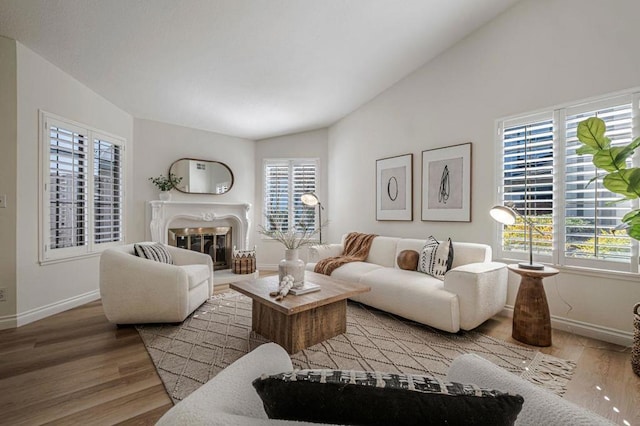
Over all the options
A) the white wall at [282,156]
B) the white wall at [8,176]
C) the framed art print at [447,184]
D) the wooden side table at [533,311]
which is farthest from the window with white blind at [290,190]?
the wooden side table at [533,311]

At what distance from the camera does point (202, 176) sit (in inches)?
204

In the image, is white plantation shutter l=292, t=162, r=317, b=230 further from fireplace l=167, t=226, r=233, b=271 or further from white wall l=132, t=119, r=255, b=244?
fireplace l=167, t=226, r=233, b=271

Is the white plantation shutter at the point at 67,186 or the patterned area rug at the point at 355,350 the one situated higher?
the white plantation shutter at the point at 67,186

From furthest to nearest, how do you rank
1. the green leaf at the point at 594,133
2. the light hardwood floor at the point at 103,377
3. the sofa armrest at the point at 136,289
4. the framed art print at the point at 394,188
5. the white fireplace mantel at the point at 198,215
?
the white fireplace mantel at the point at 198,215 < the framed art print at the point at 394,188 < the sofa armrest at the point at 136,289 < the green leaf at the point at 594,133 < the light hardwood floor at the point at 103,377

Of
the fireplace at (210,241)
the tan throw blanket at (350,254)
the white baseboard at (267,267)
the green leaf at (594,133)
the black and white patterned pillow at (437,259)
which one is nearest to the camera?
the green leaf at (594,133)

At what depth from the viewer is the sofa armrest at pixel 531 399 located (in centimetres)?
66

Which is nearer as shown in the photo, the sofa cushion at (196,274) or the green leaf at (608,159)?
the green leaf at (608,159)

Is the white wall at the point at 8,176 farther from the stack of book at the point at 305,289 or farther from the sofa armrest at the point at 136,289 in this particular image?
the stack of book at the point at 305,289

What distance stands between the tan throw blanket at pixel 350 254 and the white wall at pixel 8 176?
3073 millimetres

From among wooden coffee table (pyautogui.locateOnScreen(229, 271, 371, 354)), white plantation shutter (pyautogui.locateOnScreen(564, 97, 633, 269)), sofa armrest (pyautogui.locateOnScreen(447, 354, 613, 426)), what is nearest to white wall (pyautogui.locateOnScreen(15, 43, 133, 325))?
wooden coffee table (pyautogui.locateOnScreen(229, 271, 371, 354))

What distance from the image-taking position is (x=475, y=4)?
10.0 ft

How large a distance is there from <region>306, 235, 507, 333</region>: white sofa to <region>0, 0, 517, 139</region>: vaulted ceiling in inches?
92.6

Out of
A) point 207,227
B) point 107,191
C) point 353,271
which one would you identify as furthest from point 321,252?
point 107,191

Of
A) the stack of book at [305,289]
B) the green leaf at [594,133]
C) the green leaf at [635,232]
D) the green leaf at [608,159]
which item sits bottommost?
the stack of book at [305,289]
